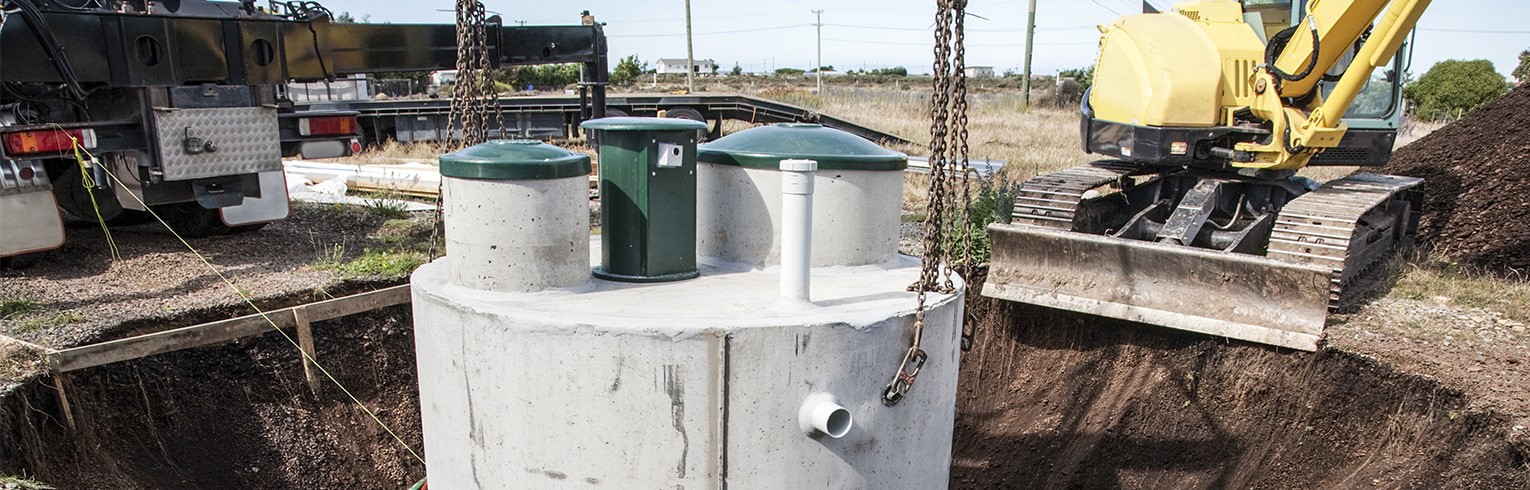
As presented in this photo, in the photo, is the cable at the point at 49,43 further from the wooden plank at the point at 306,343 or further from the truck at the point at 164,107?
the wooden plank at the point at 306,343

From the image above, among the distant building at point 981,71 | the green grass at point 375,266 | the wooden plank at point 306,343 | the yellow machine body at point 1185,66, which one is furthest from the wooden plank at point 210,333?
the distant building at point 981,71

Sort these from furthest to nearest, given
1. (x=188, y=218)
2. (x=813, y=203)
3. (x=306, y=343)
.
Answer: (x=188, y=218)
(x=306, y=343)
(x=813, y=203)

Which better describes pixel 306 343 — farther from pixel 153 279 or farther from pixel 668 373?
pixel 668 373

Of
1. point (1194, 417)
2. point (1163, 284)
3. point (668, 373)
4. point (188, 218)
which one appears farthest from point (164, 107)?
point (1194, 417)

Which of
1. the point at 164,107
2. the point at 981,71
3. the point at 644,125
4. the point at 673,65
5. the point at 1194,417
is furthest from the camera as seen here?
the point at 673,65

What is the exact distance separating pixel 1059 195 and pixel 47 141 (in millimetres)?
7688

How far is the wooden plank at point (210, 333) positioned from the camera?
557 cm

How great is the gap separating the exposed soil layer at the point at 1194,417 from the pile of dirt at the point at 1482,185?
424 centimetres

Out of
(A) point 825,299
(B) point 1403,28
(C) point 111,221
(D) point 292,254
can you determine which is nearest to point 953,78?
(A) point 825,299

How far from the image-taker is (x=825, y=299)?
396 cm

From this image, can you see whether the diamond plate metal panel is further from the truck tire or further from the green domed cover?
the green domed cover

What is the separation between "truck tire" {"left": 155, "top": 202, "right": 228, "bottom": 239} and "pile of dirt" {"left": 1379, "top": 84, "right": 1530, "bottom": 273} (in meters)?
11.5

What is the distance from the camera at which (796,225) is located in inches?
146

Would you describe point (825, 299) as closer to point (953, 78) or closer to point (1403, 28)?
point (953, 78)
